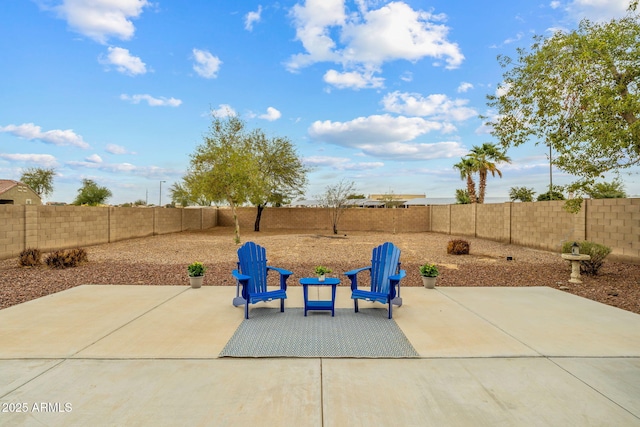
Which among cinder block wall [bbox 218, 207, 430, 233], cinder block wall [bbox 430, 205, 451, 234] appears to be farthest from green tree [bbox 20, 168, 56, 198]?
cinder block wall [bbox 430, 205, 451, 234]

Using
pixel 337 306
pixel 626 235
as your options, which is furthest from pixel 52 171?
pixel 626 235

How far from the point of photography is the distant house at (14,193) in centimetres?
3266

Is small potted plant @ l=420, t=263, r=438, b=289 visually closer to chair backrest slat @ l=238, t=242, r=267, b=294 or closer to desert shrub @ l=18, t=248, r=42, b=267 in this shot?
chair backrest slat @ l=238, t=242, r=267, b=294

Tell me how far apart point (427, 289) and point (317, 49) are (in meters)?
9.24

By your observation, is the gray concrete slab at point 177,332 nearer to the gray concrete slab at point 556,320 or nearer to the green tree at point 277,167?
the gray concrete slab at point 556,320

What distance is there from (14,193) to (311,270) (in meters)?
38.7

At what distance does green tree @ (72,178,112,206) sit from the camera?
137ft

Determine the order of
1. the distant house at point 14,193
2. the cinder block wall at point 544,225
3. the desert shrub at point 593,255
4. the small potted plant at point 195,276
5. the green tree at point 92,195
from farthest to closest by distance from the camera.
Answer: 1. the green tree at point 92,195
2. the distant house at point 14,193
3. the cinder block wall at point 544,225
4. the desert shrub at point 593,255
5. the small potted plant at point 195,276

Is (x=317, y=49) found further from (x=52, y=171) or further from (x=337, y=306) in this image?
(x=52, y=171)
